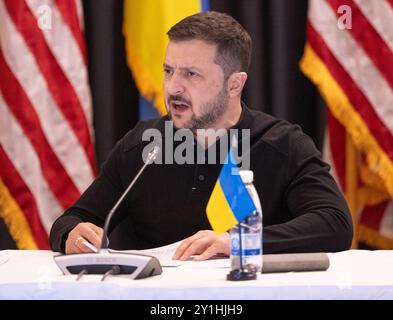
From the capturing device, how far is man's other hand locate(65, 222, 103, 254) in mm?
2074

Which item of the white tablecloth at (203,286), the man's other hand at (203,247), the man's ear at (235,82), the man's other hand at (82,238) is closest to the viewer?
the white tablecloth at (203,286)

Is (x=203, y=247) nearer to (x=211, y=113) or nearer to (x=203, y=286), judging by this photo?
(x=203, y=286)

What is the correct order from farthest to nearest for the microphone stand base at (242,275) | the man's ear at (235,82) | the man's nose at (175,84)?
1. the man's ear at (235,82)
2. the man's nose at (175,84)
3. the microphone stand base at (242,275)

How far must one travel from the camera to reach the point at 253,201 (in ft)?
5.43

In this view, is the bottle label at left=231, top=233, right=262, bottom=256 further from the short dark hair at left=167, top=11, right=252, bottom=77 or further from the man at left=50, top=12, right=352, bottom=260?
the short dark hair at left=167, top=11, right=252, bottom=77

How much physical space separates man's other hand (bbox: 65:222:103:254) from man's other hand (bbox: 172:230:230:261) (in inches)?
10.5

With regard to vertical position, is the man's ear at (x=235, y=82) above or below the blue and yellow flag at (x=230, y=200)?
above

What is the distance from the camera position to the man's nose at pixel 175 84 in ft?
7.79

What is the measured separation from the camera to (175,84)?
93.7 inches

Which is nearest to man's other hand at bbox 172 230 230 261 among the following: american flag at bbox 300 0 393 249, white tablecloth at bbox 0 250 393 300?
white tablecloth at bbox 0 250 393 300

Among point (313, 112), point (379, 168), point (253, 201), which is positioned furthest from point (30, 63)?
point (253, 201)

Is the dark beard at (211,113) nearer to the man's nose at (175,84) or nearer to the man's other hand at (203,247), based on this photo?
the man's nose at (175,84)

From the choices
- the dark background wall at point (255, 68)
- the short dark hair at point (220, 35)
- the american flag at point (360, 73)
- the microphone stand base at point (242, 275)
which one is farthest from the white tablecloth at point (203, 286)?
the dark background wall at point (255, 68)

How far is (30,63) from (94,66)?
32 cm
